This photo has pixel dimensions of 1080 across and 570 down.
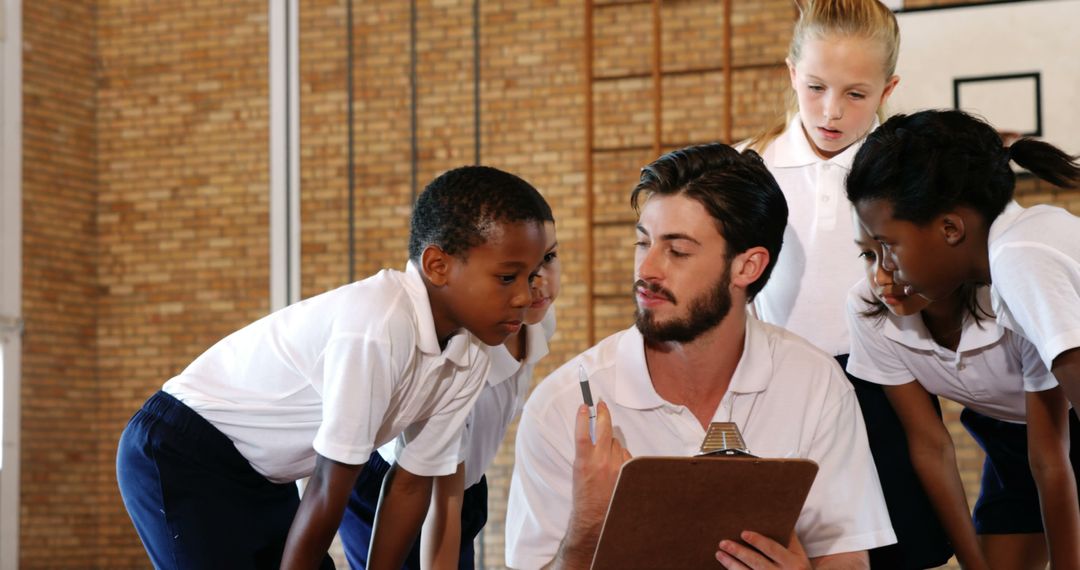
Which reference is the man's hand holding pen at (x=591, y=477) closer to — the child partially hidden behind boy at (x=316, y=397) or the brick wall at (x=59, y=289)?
the child partially hidden behind boy at (x=316, y=397)

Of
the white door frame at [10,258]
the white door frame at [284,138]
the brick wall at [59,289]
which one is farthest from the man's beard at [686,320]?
the brick wall at [59,289]

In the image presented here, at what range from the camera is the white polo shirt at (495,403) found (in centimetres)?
268

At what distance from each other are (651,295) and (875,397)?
726mm

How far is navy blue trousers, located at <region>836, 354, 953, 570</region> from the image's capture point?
2.45 m

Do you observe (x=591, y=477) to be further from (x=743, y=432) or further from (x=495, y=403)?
(x=495, y=403)

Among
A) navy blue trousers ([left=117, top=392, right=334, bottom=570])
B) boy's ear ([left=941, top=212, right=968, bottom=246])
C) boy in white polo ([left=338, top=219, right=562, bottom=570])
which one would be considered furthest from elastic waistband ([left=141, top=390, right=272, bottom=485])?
boy's ear ([left=941, top=212, right=968, bottom=246])

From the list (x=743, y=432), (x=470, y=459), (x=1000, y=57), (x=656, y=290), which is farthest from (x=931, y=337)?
(x=1000, y=57)

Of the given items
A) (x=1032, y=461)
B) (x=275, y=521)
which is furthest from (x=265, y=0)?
(x=1032, y=461)

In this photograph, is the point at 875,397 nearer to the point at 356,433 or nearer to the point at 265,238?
the point at 356,433

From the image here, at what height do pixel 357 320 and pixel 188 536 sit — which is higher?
pixel 357 320

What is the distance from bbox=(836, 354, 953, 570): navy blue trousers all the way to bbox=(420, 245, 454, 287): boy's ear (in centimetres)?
91

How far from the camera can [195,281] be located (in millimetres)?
8328

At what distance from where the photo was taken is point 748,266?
7.00ft

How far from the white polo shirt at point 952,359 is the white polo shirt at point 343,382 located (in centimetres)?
79
